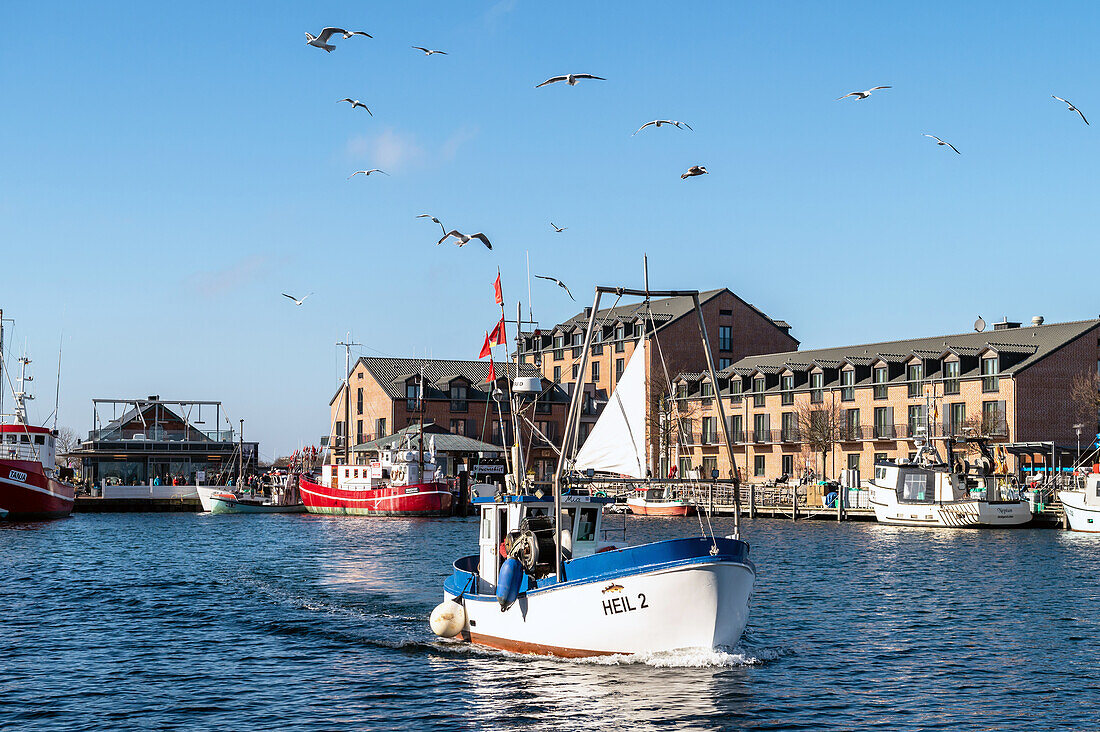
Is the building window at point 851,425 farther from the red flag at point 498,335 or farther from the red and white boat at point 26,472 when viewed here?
the red flag at point 498,335

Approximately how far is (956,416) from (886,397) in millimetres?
7556

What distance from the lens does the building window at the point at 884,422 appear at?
10338 cm

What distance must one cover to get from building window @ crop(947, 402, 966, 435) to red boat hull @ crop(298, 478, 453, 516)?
41.1m

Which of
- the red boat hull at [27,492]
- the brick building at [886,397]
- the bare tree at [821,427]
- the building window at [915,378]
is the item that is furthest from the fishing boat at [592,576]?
the bare tree at [821,427]

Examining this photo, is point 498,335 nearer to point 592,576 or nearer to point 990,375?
point 592,576

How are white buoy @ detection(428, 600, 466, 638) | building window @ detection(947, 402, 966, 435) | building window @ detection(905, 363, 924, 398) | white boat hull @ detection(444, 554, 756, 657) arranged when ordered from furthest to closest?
building window @ detection(905, 363, 924, 398)
building window @ detection(947, 402, 966, 435)
white buoy @ detection(428, 600, 466, 638)
white boat hull @ detection(444, 554, 756, 657)

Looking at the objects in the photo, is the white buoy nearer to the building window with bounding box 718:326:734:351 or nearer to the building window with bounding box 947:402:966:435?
Result: the building window with bounding box 947:402:966:435

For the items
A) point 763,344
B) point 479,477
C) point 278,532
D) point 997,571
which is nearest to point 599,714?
point 997,571

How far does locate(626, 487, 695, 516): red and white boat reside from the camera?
98.9 metres

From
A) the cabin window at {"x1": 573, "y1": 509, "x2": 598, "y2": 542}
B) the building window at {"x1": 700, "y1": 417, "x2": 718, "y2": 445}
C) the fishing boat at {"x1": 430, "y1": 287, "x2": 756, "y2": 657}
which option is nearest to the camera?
the fishing boat at {"x1": 430, "y1": 287, "x2": 756, "y2": 657}

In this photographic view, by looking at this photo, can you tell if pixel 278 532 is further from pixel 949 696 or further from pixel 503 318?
pixel 949 696

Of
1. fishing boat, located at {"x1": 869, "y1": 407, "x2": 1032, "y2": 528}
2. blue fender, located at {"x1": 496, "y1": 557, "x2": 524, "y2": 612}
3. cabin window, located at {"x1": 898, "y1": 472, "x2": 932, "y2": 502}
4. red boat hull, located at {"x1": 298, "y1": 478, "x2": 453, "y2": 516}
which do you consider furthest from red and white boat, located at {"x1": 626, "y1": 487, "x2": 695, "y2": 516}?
blue fender, located at {"x1": 496, "y1": 557, "x2": 524, "y2": 612}

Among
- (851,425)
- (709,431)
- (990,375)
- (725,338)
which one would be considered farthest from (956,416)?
(725,338)

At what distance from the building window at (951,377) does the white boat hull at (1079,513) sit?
86.6 ft
